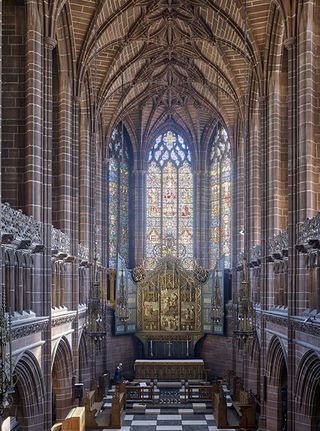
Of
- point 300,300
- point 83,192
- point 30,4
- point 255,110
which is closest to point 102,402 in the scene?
point 83,192

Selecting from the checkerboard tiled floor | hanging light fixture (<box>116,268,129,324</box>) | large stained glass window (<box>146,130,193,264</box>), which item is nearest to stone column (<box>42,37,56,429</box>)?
the checkerboard tiled floor

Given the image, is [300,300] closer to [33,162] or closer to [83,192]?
[33,162]

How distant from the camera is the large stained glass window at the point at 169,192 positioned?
46.0 metres

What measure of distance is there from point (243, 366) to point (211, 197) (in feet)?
46.4

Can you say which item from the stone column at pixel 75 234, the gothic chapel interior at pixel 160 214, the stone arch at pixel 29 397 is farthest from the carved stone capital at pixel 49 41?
the stone arch at pixel 29 397

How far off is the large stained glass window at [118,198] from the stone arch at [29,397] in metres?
21.8

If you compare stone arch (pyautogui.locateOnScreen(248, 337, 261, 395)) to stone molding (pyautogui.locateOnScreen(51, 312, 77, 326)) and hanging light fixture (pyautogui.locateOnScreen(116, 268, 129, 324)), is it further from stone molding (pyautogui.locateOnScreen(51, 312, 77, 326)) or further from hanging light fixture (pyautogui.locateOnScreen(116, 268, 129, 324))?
stone molding (pyautogui.locateOnScreen(51, 312, 77, 326))

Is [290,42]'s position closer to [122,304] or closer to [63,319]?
[63,319]

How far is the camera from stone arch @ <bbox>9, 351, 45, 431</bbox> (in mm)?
20500

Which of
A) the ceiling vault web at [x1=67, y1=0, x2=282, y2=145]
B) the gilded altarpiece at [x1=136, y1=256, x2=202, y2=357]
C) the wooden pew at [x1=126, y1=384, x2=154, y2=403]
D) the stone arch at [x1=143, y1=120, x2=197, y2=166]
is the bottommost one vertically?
the wooden pew at [x1=126, y1=384, x2=154, y2=403]

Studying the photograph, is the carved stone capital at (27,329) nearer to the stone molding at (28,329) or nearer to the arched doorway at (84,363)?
the stone molding at (28,329)

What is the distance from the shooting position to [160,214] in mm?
46250

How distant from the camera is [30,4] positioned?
21.9 m

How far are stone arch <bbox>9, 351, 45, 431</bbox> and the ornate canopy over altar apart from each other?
18970 millimetres
